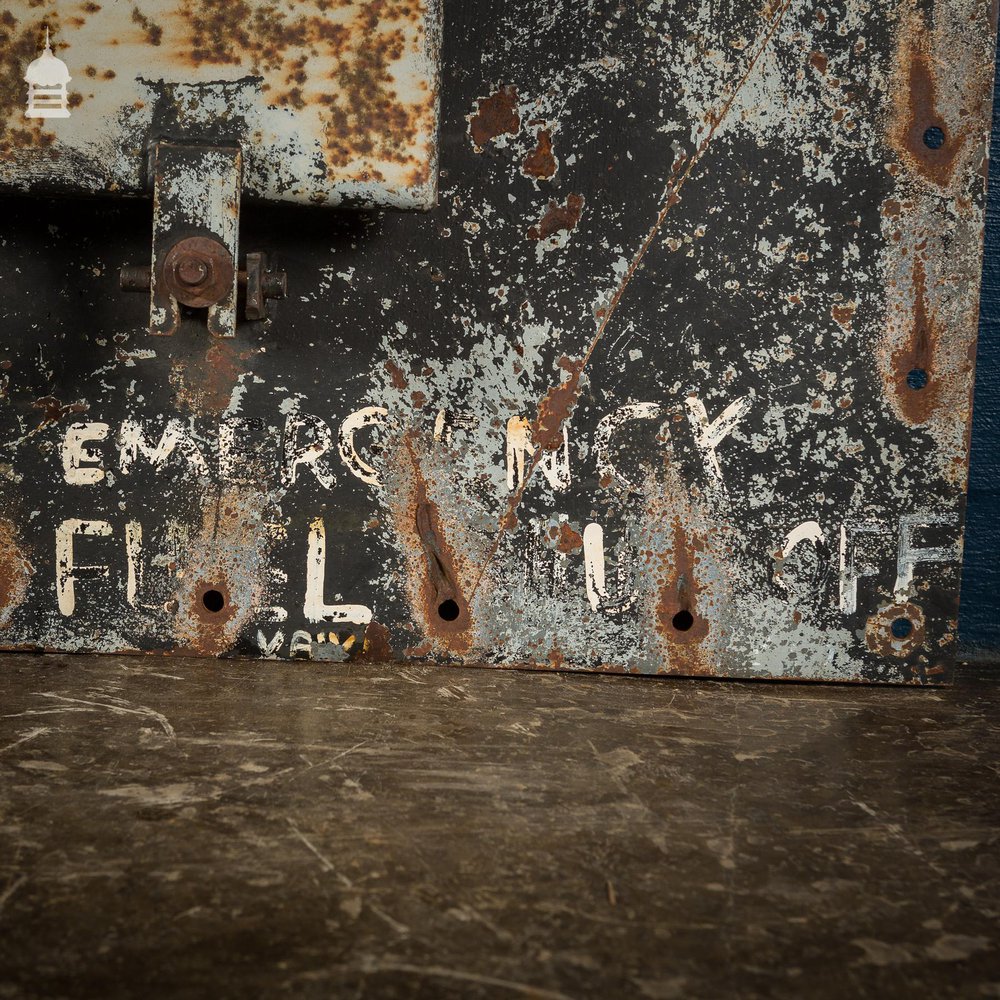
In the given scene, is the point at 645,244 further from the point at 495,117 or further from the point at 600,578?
the point at 600,578

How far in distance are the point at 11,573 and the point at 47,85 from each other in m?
0.54

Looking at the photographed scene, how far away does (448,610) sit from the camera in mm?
1175

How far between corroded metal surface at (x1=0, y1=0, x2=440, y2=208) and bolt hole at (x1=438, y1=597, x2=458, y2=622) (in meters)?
0.50

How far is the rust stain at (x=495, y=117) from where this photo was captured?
1147 mm

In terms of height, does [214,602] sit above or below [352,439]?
below

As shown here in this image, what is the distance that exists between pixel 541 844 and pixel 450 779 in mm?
135

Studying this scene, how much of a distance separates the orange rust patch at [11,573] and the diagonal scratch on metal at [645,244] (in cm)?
52

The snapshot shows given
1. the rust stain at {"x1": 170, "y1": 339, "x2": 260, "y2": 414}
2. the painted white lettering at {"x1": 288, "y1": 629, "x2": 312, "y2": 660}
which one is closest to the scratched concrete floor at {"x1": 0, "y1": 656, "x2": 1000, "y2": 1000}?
the painted white lettering at {"x1": 288, "y1": 629, "x2": 312, "y2": 660}

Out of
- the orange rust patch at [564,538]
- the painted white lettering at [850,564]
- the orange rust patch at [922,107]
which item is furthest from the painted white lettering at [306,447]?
the orange rust patch at [922,107]

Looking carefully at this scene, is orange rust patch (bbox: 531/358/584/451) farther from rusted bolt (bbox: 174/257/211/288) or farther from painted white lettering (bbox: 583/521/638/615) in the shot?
rusted bolt (bbox: 174/257/211/288)

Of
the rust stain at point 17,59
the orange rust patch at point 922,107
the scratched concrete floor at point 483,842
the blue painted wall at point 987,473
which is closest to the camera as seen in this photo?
the scratched concrete floor at point 483,842

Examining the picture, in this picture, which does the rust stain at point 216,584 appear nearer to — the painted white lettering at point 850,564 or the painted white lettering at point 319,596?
the painted white lettering at point 319,596

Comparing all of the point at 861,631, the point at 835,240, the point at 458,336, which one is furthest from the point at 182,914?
the point at 835,240

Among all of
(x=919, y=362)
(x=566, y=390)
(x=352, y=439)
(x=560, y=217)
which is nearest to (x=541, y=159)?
(x=560, y=217)
